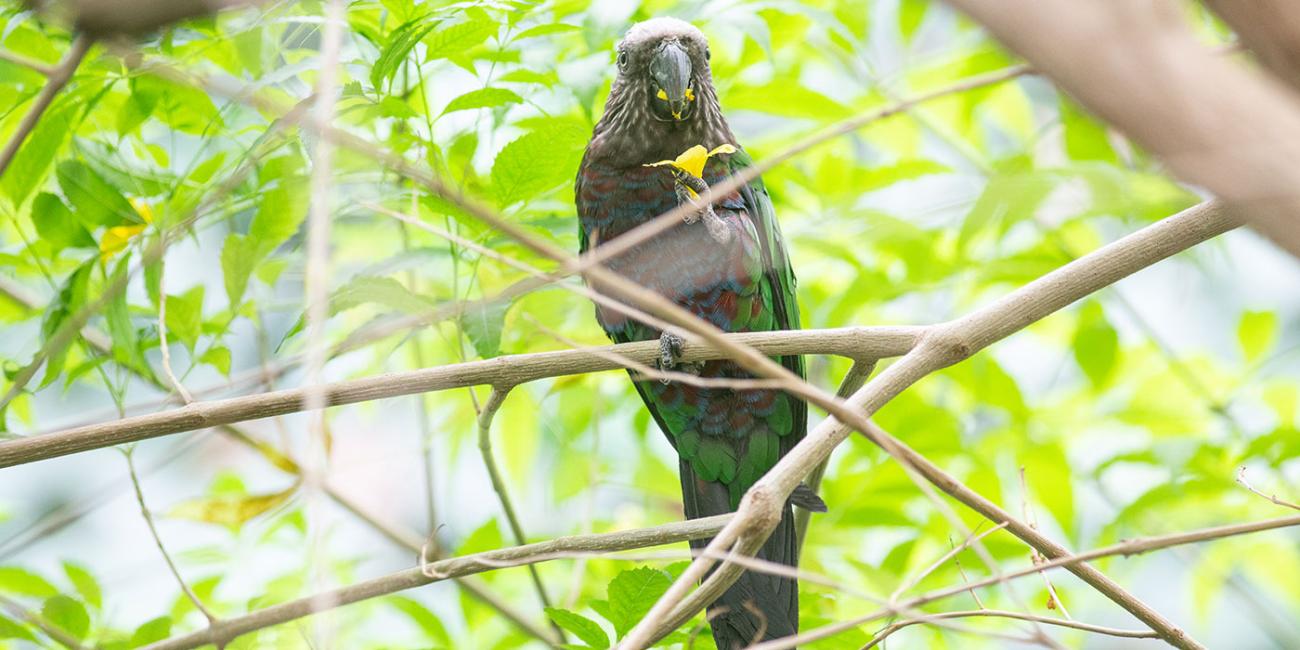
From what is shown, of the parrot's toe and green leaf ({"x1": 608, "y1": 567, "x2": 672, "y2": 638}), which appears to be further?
the parrot's toe

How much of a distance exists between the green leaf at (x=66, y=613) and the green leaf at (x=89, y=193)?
740mm

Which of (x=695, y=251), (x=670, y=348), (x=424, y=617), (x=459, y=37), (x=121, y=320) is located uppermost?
(x=695, y=251)

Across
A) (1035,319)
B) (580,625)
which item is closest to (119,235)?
(580,625)

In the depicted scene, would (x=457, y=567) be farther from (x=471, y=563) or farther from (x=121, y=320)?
(x=121, y=320)

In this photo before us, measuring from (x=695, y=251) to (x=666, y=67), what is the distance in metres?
0.48

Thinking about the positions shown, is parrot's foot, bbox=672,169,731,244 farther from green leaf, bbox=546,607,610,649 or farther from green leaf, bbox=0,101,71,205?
green leaf, bbox=0,101,71,205

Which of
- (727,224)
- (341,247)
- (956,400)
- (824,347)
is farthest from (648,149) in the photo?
(956,400)

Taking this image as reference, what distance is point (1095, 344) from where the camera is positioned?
112 inches

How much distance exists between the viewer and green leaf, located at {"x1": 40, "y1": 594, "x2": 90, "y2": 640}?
2049mm

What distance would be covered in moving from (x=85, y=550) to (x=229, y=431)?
376 centimetres

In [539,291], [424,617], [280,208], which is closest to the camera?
[280,208]

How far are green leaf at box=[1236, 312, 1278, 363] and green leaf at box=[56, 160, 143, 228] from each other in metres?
2.82

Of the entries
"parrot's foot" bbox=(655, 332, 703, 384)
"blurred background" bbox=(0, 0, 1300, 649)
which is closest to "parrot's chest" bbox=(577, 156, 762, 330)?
"blurred background" bbox=(0, 0, 1300, 649)

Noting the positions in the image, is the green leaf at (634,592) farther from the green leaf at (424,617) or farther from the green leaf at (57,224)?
the green leaf at (57,224)
